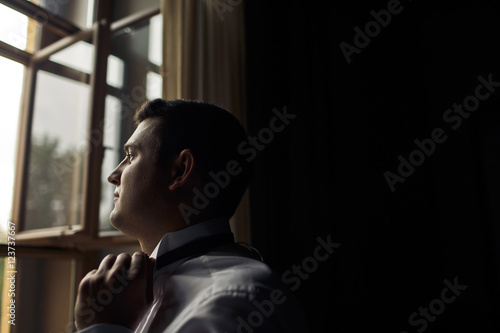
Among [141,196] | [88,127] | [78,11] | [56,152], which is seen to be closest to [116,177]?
[141,196]

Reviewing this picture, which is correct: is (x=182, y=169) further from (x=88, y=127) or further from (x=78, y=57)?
(x=78, y=57)

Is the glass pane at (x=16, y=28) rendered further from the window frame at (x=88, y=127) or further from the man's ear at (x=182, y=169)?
the man's ear at (x=182, y=169)

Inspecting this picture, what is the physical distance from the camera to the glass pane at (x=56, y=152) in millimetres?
1916

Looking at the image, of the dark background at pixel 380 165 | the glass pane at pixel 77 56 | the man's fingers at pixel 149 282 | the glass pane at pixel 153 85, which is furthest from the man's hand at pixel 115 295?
the glass pane at pixel 77 56

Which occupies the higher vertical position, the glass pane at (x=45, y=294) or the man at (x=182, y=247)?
the man at (x=182, y=247)

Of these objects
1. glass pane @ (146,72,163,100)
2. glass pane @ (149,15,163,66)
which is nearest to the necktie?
glass pane @ (146,72,163,100)

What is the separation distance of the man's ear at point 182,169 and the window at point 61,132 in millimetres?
901

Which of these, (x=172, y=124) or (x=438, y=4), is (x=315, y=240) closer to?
(x=172, y=124)

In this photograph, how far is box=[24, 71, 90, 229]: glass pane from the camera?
1916 millimetres

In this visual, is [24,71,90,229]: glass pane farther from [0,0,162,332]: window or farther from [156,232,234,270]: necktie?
[156,232,234,270]: necktie

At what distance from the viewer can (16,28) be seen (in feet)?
5.61

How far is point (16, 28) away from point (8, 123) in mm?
435

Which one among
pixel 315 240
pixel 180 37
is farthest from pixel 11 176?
pixel 315 240

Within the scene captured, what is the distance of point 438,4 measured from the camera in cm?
175
